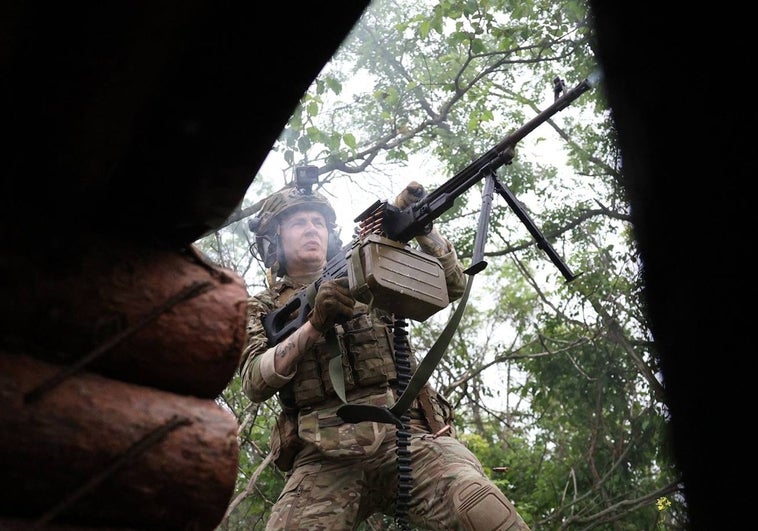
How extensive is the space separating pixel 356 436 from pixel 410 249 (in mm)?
1008

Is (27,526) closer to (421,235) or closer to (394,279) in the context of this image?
(394,279)

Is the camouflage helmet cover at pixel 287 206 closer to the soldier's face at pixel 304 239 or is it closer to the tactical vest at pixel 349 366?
the soldier's face at pixel 304 239

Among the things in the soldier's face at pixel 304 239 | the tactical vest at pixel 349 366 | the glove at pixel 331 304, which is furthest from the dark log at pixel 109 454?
the soldier's face at pixel 304 239

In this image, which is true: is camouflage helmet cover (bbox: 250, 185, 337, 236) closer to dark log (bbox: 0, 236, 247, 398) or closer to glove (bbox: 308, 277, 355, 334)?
glove (bbox: 308, 277, 355, 334)

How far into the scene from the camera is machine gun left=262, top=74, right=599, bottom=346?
3.76 metres

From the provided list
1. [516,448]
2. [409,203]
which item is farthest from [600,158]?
[409,203]

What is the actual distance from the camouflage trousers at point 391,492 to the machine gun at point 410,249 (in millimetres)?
716

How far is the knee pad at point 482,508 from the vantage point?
3.43m

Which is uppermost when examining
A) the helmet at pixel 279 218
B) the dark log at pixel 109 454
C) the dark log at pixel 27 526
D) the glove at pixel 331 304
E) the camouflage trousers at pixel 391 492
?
the helmet at pixel 279 218

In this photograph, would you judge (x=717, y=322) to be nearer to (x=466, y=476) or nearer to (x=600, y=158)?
(x=466, y=476)

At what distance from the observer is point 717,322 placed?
78 cm

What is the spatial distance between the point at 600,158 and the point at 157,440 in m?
7.30

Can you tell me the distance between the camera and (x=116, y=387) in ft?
5.45

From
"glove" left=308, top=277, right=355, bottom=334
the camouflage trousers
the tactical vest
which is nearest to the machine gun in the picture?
"glove" left=308, top=277, right=355, bottom=334
